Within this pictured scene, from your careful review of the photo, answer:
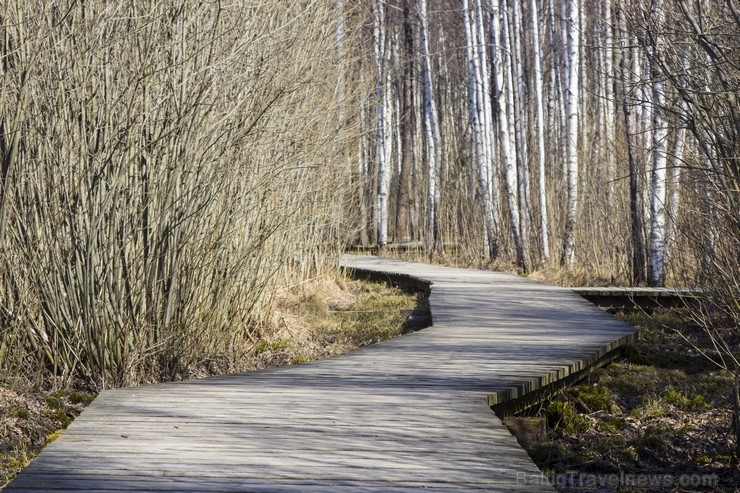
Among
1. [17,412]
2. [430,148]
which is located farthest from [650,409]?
[430,148]

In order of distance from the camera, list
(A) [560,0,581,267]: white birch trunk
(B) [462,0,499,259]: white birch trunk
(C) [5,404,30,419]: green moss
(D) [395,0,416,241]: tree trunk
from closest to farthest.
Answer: (C) [5,404,30,419]: green moss < (A) [560,0,581,267]: white birch trunk < (B) [462,0,499,259]: white birch trunk < (D) [395,0,416,241]: tree trunk

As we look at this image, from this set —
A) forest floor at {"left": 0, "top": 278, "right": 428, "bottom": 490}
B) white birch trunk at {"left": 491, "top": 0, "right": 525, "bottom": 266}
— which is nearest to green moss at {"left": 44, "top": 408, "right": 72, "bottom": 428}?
forest floor at {"left": 0, "top": 278, "right": 428, "bottom": 490}

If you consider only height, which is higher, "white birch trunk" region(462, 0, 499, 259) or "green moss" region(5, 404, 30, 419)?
"white birch trunk" region(462, 0, 499, 259)

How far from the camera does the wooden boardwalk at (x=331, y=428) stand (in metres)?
3.28

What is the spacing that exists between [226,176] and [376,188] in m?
15.0

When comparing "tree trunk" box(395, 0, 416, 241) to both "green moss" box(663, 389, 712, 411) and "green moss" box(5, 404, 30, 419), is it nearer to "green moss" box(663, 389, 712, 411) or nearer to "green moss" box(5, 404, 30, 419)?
"green moss" box(663, 389, 712, 411)

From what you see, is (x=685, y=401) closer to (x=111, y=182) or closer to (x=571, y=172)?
(x=111, y=182)

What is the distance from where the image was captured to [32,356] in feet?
18.2

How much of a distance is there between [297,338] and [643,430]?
3.27m

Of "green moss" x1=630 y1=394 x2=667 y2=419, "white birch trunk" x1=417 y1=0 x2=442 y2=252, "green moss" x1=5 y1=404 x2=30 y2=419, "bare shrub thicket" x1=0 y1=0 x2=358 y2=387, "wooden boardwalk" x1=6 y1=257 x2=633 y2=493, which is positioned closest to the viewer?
"wooden boardwalk" x1=6 y1=257 x2=633 y2=493

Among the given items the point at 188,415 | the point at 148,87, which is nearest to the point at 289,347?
the point at 148,87

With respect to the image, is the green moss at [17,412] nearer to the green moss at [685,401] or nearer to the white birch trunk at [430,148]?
the green moss at [685,401]

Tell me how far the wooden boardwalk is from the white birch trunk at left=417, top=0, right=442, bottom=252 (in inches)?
410

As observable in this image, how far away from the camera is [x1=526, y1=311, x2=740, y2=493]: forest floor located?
14.8ft
